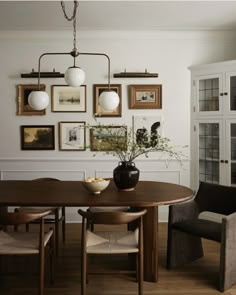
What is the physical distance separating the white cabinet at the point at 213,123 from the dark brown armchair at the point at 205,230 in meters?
1.02

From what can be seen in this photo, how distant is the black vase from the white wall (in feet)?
5.56

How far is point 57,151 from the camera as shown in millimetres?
4777

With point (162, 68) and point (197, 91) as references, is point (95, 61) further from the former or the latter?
point (197, 91)

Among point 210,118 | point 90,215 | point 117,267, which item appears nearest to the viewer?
point 90,215

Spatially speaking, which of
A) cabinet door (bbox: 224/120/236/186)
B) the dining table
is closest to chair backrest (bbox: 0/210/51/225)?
the dining table

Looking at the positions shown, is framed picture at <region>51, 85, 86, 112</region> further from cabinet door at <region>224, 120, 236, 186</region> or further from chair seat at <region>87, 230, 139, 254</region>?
chair seat at <region>87, 230, 139, 254</region>

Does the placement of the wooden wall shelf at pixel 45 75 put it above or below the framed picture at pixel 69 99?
above

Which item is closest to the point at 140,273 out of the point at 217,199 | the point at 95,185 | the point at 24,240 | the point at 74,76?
the point at 95,185

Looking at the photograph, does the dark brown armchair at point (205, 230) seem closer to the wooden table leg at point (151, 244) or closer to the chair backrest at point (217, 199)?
the chair backrest at point (217, 199)

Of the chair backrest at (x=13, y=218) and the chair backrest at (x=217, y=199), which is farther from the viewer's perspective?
the chair backrest at (x=217, y=199)

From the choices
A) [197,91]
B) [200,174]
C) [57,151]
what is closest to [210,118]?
[197,91]

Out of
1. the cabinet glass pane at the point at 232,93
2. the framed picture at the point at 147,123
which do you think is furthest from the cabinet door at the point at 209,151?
the framed picture at the point at 147,123

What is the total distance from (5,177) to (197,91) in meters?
2.79

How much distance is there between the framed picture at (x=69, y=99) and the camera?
471cm
